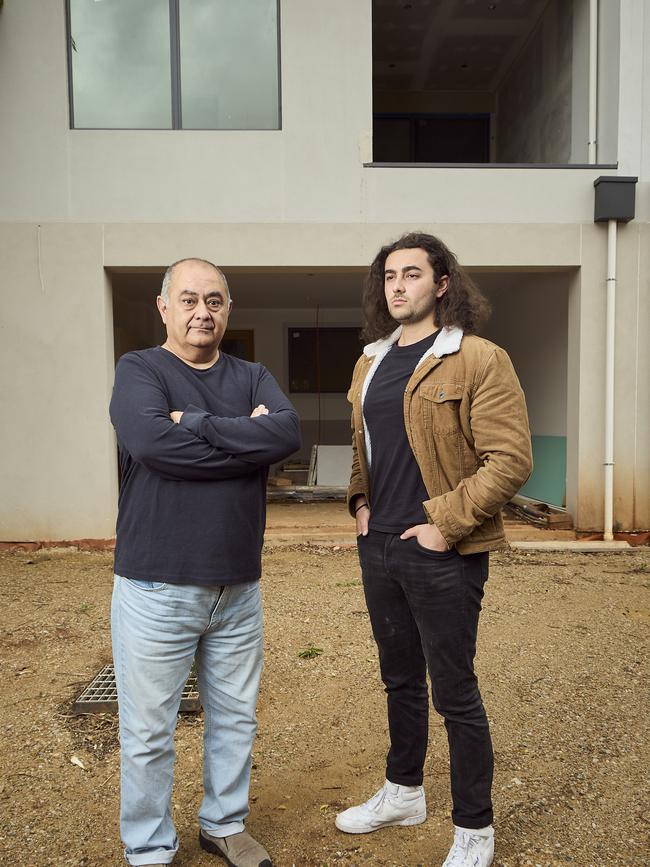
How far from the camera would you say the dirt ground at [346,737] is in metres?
2.38

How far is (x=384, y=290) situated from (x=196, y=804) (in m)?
2.00

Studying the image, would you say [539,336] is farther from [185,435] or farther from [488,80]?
[185,435]

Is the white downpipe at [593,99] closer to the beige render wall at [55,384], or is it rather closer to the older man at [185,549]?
the beige render wall at [55,384]

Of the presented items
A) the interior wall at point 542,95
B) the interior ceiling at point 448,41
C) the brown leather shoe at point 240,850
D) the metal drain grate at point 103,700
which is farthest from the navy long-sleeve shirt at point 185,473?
the interior ceiling at point 448,41

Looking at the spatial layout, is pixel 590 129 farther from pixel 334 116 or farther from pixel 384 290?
pixel 384 290

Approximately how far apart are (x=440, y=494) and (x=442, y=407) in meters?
0.26

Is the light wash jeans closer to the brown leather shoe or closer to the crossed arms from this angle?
the brown leather shoe

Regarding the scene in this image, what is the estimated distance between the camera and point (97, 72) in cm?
673

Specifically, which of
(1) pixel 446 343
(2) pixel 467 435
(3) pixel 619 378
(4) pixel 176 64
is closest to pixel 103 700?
(2) pixel 467 435

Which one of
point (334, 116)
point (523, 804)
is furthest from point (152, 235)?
point (523, 804)

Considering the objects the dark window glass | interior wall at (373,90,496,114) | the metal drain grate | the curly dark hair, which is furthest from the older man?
interior wall at (373,90,496,114)

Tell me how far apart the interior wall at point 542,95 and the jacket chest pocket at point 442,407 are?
22.5ft

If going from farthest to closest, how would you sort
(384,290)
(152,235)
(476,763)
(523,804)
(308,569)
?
1. (152,235)
2. (308,569)
3. (523,804)
4. (384,290)
5. (476,763)

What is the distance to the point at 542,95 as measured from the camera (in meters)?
8.74
